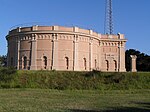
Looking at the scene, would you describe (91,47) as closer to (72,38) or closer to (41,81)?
(72,38)

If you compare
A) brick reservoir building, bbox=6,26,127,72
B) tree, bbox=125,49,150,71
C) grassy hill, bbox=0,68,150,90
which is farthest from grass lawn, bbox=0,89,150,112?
tree, bbox=125,49,150,71

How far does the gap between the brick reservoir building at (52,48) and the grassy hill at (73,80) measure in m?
16.8

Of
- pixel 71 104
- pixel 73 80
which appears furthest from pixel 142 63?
pixel 71 104

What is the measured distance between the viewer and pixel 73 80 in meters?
34.0

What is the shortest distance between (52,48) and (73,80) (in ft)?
62.3

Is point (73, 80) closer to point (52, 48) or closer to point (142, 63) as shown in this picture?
point (52, 48)

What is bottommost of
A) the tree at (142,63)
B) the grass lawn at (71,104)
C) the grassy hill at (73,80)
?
the grass lawn at (71,104)

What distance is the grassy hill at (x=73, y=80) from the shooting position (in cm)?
3222

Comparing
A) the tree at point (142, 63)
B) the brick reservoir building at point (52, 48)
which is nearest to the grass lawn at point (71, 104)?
the brick reservoir building at point (52, 48)

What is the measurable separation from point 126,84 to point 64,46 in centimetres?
2184

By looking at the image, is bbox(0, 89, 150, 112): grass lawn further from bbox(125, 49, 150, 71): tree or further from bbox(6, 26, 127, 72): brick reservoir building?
bbox(125, 49, 150, 71): tree

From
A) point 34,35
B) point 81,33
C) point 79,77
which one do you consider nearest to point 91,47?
point 81,33

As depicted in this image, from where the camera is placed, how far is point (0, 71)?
34062mm

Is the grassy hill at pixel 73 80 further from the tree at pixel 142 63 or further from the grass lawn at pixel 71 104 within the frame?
the tree at pixel 142 63
